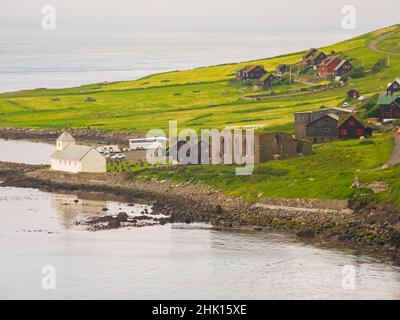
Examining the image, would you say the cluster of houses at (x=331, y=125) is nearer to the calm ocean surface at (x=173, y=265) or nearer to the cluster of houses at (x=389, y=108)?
the cluster of houses at (x=389, y=108)

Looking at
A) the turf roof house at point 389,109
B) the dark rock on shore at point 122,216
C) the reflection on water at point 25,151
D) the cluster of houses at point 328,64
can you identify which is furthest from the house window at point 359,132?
the cluster of houses at point 328,64

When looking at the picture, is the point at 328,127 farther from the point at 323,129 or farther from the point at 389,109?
the point at 389,109

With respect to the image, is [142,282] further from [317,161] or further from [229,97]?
[229,97]

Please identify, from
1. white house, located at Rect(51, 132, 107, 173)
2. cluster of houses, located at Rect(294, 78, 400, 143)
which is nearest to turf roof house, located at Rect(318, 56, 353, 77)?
cluster of houses, located at Rect(294, 78, 400, 143)

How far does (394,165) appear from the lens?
90062 millimetres

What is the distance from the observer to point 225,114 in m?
145

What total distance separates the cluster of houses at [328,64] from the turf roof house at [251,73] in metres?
7.99

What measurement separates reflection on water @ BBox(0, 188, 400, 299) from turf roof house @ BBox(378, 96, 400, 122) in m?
39.2

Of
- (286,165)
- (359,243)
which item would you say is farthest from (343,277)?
(286,165)

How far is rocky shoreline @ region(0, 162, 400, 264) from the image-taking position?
75.1m

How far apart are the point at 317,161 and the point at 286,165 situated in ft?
8.06

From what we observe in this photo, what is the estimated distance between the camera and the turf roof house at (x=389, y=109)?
11656 cm

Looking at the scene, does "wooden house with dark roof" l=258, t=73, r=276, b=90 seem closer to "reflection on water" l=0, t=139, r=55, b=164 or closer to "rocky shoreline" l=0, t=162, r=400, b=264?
"reflection on water" l=0, t=139, r=55, b=164

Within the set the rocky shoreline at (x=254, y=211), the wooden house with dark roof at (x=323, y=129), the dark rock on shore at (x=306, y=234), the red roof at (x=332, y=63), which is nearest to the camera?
the rocky shoreline at (x=254, y=211)
